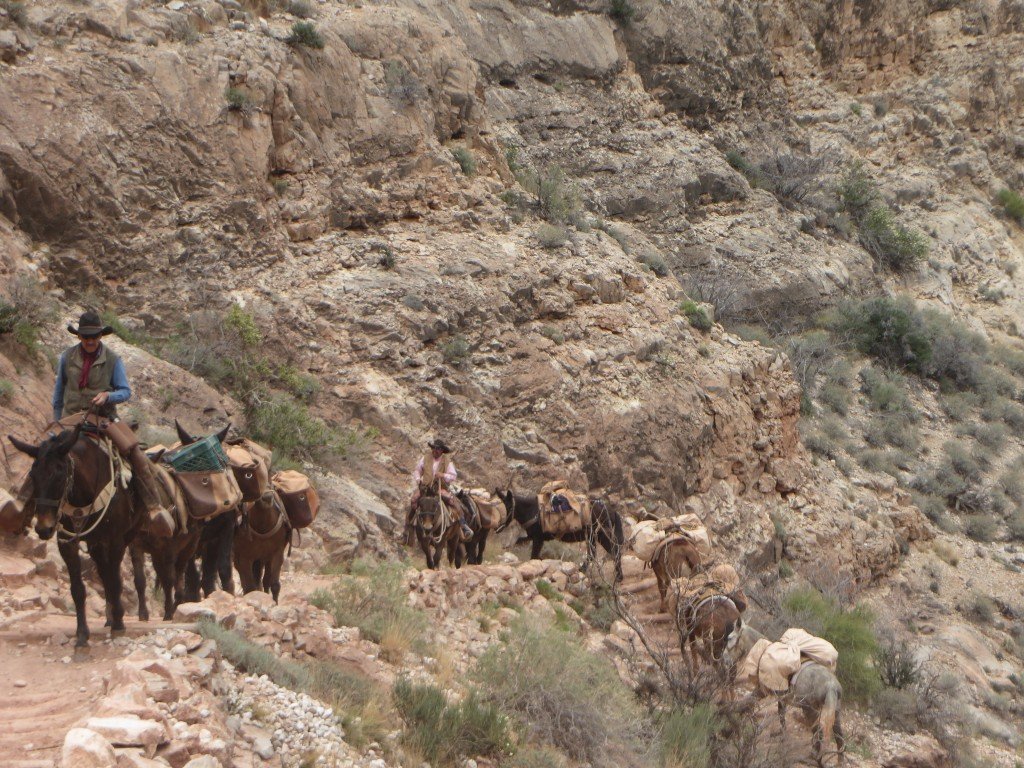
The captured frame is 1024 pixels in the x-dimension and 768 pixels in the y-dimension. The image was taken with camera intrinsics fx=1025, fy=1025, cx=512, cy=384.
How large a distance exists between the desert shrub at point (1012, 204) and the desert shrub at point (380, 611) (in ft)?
117

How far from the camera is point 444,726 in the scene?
780cm

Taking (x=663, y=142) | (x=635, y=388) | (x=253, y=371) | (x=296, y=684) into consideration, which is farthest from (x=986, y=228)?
(x=296, y=684)

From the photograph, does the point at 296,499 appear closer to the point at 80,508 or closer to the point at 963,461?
the point at 80,508

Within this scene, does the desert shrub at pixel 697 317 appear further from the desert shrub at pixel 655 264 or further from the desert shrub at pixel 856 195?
the desert shrub at pixel 856 195

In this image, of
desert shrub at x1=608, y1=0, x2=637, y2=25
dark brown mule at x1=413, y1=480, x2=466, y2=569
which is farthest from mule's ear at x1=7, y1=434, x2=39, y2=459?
desert shrub at x1=608, y1=0, x2=637, y2=25

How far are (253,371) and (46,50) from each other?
6.20m

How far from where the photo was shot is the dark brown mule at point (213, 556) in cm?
962

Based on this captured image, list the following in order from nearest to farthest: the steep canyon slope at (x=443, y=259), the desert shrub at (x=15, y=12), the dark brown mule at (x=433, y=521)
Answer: the dark brown mule at (x=433, y=521), the steep canyon slope at (x=443, y=259), the desert shrub at (x=15, y=12)

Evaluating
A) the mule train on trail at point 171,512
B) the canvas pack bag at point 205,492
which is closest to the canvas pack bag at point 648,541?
the mule train on trail at point 171,512

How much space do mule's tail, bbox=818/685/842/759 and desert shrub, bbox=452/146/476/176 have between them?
1407 centimetres

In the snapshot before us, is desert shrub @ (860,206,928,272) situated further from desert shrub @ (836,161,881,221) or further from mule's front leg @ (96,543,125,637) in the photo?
mule's front leg @ (96,543,125,637)

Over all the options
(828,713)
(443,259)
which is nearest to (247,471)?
(828,713)

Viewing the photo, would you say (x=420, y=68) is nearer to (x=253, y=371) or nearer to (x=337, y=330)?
(x=337, y=330)

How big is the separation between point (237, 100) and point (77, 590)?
501 inches
